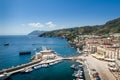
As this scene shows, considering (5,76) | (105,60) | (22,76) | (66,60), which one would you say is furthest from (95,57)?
(5,76)

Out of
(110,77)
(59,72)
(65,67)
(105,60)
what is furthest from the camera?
(105,60)

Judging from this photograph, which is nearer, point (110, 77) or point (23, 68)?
point (110, 77)

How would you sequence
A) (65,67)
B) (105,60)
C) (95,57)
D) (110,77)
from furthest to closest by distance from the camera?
(95,57) < (105,60) < (65,67) < (110,77)

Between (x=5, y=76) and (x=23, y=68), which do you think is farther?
(x=23, y=68)

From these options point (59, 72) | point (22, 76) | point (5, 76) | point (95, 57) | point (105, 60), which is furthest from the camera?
point (95, 57)

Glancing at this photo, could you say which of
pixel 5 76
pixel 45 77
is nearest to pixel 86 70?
pixel 45 77

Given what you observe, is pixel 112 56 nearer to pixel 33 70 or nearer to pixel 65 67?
pixel 65 67

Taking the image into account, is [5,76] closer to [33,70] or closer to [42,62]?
[33,70]

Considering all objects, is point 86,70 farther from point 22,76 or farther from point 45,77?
point 22,76

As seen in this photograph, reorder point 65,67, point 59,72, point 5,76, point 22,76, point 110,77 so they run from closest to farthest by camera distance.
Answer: point 110,77 < point 5,76 < point 22,76 < point 59,72 < point 65,67
